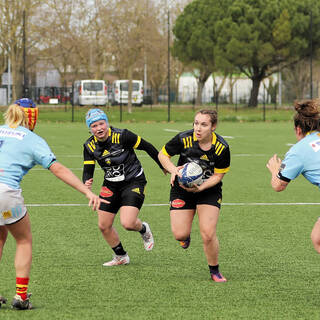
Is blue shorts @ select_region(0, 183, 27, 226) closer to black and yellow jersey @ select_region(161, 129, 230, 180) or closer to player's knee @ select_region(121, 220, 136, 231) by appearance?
black and yellow jersey @ select_region(161, 129, 230, 180)

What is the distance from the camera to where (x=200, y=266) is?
7.83 meters

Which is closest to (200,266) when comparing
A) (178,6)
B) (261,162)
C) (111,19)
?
(261,162)

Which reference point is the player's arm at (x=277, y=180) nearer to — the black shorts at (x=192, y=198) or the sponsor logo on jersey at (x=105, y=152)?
the black shorts at (x=192, y=198)

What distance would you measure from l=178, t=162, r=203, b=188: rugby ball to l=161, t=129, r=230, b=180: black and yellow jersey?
0.13 meters

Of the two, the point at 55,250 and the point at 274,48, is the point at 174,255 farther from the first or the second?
the point at 274,48

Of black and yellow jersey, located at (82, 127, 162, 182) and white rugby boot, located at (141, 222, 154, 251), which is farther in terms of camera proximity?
white rugby boot, located at (141, 222, 154, 251)

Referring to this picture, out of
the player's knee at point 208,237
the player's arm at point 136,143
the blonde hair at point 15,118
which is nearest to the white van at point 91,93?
the player's arm at point 136,143

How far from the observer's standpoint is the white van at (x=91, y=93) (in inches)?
2148

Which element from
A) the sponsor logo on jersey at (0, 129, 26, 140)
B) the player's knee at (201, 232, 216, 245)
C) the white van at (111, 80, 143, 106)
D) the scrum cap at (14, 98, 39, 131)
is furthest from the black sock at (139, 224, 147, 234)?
the white van at (111, 80, 143, 106)

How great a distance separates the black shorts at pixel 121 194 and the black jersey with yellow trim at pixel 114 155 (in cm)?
6

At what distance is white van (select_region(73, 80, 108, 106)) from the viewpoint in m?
54.6

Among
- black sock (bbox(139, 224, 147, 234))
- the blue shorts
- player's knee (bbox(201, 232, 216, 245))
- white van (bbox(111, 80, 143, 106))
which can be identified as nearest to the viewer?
the blue shorts

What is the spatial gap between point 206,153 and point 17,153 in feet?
7.22

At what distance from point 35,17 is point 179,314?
50860 millimetres
